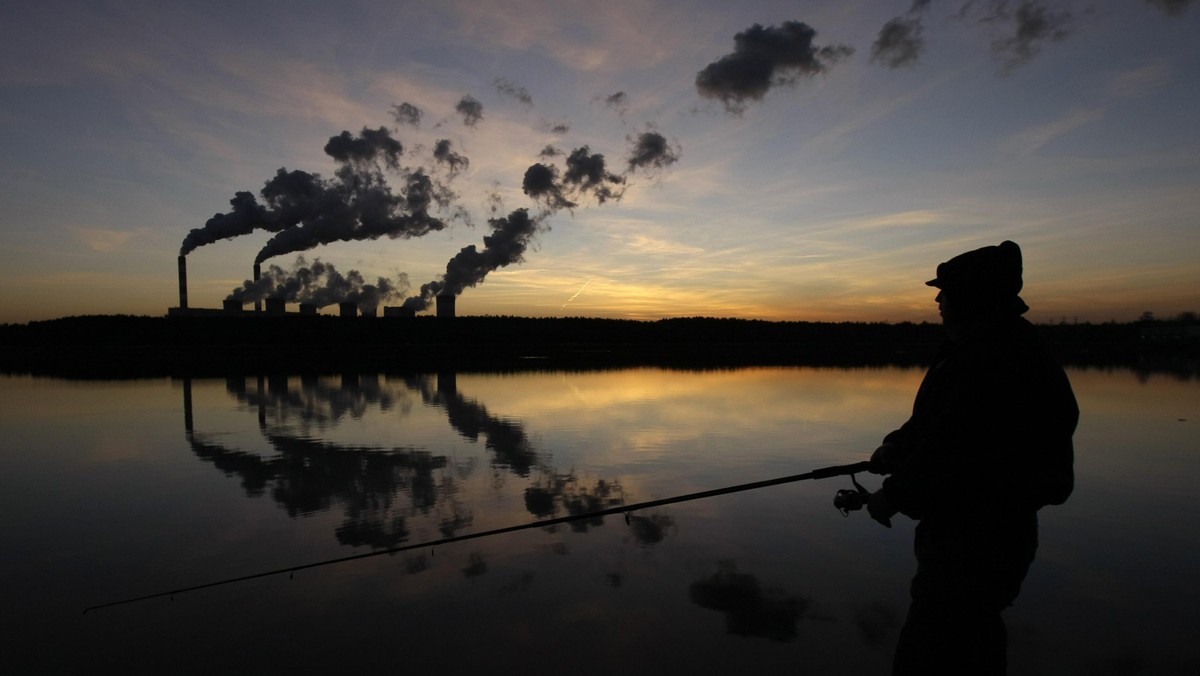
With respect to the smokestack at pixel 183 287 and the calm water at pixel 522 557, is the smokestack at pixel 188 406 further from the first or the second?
the smokestack at pixel 183 287

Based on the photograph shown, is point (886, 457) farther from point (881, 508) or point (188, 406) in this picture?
point (188, 406)

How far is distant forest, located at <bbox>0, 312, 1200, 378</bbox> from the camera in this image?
66875 millimetres

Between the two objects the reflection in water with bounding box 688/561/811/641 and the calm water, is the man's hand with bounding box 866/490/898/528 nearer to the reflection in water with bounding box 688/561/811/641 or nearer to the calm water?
the calm water

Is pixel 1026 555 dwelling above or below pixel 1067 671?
above

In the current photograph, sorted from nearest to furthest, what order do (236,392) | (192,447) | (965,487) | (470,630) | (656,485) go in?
1. (965,487)
2. (470,630)
3. (656,485)
4. (192,447)
5. (236,392)

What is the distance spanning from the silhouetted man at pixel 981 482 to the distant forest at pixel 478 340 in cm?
5505

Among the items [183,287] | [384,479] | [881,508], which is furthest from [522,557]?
[183,287]

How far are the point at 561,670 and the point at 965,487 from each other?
3.08 m

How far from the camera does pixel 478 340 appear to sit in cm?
10975

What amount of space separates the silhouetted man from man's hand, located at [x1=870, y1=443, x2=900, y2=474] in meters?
0.27

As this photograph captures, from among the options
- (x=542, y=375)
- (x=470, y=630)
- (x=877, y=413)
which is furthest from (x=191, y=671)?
(x=542, y=375)

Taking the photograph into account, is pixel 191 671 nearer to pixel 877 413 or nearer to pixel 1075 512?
pixel 1075 512

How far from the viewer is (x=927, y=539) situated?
284 centimetres

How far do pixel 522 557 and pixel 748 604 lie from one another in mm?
2295
